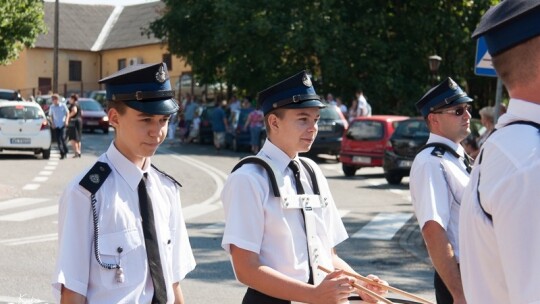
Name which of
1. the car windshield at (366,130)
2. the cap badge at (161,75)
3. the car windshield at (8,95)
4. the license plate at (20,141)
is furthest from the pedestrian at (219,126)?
the cap badge at (161,75)

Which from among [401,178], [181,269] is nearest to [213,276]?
[181,269]

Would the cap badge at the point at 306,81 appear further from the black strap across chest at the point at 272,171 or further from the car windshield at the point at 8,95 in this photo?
the car windshield at the point at 8,95

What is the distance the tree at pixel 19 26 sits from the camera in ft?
140

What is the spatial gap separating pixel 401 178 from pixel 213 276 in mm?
12999

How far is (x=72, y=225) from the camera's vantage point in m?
3.71

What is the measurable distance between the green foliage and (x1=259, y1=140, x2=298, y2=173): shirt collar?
31.0m

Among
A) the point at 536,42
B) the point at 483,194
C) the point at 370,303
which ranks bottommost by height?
the point at 370,303

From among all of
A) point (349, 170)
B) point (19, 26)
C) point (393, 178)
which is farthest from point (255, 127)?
point (19, 26)

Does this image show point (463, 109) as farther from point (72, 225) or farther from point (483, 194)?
point (483, 194)

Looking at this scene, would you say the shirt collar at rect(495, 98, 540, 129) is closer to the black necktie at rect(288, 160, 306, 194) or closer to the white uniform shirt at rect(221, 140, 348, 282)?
the white uniform shirt at rect(221, 140, 348, 282)

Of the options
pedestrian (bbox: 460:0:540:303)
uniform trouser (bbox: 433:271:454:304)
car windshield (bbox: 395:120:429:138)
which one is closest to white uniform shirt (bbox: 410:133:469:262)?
uniform trouser (bbox: 433:271:454:304)

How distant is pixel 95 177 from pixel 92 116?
138 feet

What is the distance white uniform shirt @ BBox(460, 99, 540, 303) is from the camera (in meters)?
2.27

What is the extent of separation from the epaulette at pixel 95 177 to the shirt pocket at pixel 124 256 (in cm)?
19
